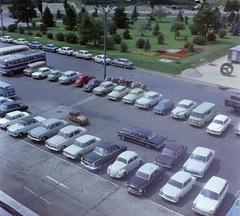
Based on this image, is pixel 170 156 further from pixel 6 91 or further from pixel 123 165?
pixel 6 91

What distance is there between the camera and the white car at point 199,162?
1897 centimetres

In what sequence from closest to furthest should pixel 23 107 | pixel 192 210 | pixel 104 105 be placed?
pixel 192 210 < pixel 23 107 < pixel 104 105

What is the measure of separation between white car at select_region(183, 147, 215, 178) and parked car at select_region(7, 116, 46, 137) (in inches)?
546

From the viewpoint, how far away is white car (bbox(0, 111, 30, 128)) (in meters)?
25.6

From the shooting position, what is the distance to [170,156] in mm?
20312

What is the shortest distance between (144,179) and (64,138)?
26.7ft

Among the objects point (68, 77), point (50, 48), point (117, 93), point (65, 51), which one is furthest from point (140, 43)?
point (117, 93)

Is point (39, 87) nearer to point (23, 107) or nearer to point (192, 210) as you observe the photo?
point (23, 107)

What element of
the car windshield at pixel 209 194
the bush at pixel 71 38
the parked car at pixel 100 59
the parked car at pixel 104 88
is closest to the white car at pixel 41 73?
the parked car at pixel 100 59

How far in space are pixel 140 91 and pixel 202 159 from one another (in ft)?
46.0

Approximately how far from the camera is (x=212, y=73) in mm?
42750

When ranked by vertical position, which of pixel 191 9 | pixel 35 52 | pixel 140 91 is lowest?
pixel 140 91

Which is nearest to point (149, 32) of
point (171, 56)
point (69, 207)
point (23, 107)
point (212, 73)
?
point (171, 56)

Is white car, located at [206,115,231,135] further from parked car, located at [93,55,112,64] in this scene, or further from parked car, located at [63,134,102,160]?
parked car, located at [93,55,112,64]
